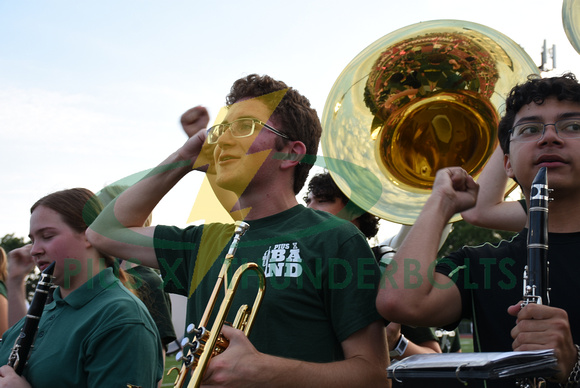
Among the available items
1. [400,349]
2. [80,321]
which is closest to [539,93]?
[400,349]

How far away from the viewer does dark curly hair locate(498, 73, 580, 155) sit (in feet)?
7.31

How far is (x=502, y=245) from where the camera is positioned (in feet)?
7.34

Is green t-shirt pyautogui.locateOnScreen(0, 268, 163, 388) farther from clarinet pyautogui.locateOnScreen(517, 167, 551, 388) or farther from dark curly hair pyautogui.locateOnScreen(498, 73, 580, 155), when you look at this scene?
dark curly hair pyautogui.locateOnScreen(498, 73, 580, 155)

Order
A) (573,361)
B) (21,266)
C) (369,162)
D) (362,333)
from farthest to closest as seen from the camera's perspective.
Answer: (21,266)
(369,162)
(362,333)
(573,361)

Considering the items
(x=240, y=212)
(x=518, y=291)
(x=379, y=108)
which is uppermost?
(x=379, y=108)

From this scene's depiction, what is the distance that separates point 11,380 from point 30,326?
0.28 metres

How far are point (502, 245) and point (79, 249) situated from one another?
6.49ft

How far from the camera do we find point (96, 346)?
8.52 feet

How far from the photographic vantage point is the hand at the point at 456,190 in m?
2.22

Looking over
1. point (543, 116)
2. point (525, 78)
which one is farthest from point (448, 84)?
point (543, 116)

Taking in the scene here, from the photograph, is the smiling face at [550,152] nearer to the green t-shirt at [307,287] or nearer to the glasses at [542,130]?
the glasses at [542,130]

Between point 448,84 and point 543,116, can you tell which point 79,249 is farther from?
point 543,116

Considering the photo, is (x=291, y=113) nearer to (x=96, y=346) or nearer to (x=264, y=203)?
(x=264, y=203)

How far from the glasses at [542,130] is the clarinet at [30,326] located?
83.4 inches
